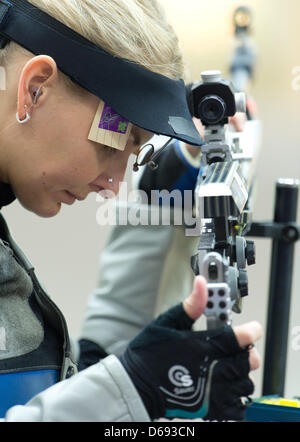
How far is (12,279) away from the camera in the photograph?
Answer: 840 mm

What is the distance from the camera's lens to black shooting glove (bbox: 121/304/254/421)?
24.7 inches

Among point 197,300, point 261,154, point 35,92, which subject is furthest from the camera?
point 261,154

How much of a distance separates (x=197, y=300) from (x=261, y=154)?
9.17 feet

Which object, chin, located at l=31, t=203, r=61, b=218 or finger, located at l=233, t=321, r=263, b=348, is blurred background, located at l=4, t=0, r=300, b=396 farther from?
finger, located at l=233, t=321, r=263, b=348

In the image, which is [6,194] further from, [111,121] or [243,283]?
[243,283]

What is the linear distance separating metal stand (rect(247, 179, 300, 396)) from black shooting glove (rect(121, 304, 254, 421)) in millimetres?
571

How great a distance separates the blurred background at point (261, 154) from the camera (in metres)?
2.15

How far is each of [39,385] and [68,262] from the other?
5.17ft

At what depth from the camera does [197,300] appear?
2.05 feet

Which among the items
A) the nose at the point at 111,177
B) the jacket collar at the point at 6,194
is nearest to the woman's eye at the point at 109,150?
the nose at the point at 111,177

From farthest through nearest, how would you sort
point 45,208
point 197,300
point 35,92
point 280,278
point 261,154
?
point 261,154, point 280,278, point 45,208, point 35,92, point 197,300

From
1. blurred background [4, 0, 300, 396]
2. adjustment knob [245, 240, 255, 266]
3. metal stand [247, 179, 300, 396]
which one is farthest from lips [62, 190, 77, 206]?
blurred background [4, 0, 300, 396]

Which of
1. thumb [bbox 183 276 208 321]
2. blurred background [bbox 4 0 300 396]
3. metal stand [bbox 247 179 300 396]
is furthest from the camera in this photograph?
blurred background [bbox 4 0 300 396]

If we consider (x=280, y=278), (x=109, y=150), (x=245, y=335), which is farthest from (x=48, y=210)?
(x=280, y=278)
